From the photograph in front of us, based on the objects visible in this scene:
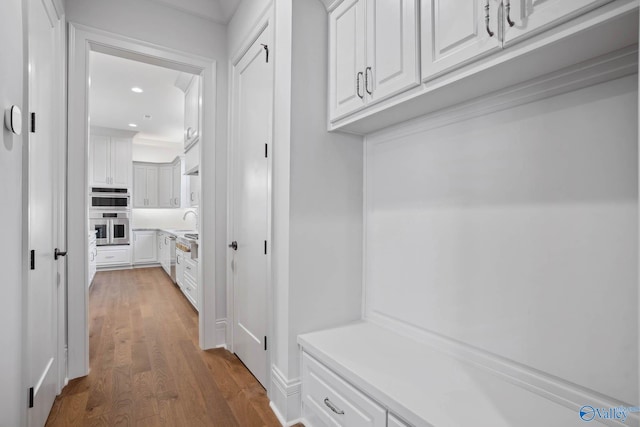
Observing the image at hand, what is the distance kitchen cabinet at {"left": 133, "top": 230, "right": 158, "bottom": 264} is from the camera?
22.2ft

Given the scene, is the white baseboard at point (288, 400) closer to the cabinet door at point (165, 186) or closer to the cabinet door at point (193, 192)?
the cabinet door at point (193, 192)

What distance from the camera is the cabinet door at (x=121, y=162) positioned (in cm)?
650

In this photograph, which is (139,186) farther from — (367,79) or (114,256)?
(367,79)

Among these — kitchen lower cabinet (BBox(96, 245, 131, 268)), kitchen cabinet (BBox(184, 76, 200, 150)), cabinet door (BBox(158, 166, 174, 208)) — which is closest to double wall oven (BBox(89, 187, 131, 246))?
kitchen lower cabinet (BBox(96, 245, 131, 268))

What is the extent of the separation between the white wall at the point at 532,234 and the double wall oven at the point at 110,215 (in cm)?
649

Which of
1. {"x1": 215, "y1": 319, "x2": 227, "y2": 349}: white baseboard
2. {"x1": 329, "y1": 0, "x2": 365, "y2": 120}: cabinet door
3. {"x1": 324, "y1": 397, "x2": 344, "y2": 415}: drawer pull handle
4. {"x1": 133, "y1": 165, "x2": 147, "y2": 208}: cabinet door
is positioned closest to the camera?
{"x1": 324, "y1": 397, "x2": 344, "y2": 415}: drawer pull handle

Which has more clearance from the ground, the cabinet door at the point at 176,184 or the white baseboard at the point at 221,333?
the cabinet door at the point at 176,184

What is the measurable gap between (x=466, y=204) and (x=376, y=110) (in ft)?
1.93

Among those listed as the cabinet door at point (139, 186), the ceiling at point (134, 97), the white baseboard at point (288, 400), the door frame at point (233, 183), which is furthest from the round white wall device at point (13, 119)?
the cabinet door at point (139, 186)

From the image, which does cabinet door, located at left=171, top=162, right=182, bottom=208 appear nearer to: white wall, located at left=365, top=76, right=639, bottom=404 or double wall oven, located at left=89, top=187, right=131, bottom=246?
double wall oven, located at left=89, top=187, right=131, bottom=246

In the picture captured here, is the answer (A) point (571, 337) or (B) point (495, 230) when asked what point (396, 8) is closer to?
(B) point (495, 230)

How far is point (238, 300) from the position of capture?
8.48 ft

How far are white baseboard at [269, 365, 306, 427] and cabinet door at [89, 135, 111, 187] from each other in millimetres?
6239

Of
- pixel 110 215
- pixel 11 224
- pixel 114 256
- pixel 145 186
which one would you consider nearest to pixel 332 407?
pixel 11 224
